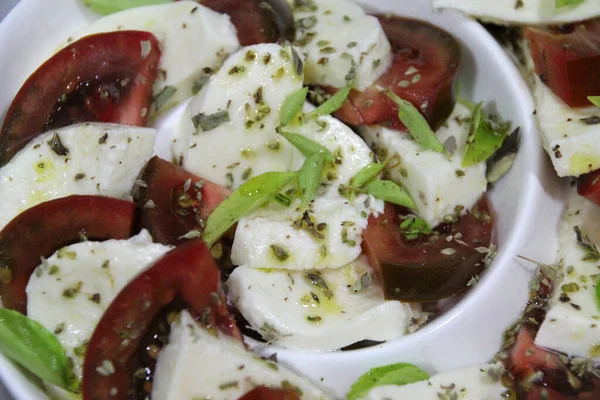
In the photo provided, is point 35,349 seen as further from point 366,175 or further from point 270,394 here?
point 366,175

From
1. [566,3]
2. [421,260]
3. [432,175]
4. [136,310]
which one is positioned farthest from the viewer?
[566,3]

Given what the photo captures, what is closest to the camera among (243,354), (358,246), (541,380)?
(243,354)

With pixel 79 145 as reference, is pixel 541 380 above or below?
below

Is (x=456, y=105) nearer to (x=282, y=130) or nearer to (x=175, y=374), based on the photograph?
(x=282, y=130)

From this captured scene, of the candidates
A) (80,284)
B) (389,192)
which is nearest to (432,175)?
(389,192)

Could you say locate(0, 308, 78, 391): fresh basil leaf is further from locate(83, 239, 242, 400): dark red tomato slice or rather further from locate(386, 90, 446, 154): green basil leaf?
locate(386, 90, 446, 154): green basil leaf

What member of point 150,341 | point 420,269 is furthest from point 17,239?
point 420,269

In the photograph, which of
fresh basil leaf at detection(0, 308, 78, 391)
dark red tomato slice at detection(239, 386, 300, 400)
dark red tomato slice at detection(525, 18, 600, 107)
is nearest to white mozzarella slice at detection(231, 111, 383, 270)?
dark red tomato slice at detection(239, 386, 300, 400)
